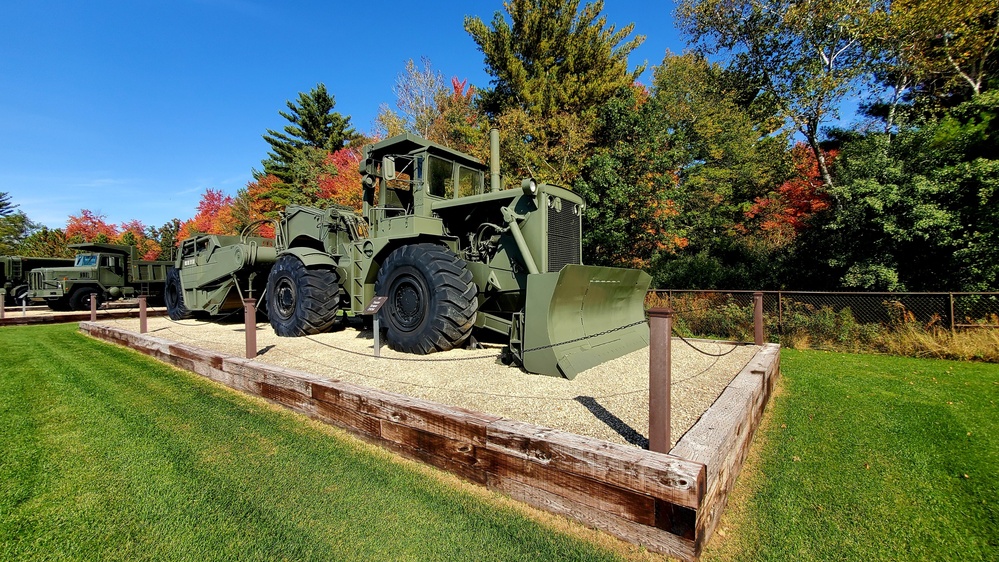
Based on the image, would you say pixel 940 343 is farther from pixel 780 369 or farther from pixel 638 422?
pixel 638 422

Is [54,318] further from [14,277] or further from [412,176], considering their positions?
[412,176]

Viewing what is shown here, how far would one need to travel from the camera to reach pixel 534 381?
430cm

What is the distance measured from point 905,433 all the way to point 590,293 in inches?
119

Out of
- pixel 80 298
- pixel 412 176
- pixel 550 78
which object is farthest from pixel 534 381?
pixel 80 298

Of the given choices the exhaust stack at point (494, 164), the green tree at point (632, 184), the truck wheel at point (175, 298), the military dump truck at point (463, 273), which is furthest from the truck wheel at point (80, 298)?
the green tree at point (632, 184)

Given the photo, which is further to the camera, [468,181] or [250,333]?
[468,181]

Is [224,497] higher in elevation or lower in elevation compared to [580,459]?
lower

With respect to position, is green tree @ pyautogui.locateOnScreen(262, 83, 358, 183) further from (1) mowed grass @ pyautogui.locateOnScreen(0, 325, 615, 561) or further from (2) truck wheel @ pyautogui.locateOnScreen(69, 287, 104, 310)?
(1) mowed grass @ pyautogui.locateOnScreen(0, 325, 615, 561)

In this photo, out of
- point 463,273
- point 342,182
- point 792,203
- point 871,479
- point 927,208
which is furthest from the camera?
point 342,182

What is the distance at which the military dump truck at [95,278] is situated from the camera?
51.5 feet

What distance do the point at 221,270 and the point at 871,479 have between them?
1048 cm

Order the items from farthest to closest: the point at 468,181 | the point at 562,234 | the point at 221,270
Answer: the point at 221,270
the point at 468,181
the point at 562,234

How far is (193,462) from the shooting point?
9.62ft

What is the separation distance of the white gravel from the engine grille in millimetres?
1437
